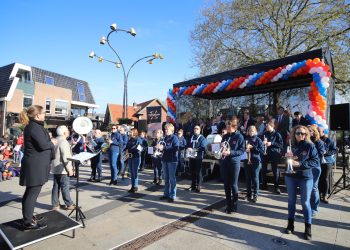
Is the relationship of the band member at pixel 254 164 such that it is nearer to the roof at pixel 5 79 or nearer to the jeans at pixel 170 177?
the jeans at pixel 170 177

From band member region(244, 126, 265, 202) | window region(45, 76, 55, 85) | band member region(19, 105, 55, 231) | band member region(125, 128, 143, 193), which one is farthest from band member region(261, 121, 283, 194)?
window region(45, 76, 55, 85)

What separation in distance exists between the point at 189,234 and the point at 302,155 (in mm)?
2228

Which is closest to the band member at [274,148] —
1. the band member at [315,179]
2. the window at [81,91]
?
the band member at [315,179]

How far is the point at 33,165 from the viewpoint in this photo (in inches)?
152

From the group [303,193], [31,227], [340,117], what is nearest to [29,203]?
[31,227]

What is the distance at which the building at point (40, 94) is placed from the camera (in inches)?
1000

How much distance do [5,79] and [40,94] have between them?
141 inches

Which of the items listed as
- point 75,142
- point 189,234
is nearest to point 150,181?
point 75,142

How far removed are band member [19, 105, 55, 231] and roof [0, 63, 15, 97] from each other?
25713 millimetres

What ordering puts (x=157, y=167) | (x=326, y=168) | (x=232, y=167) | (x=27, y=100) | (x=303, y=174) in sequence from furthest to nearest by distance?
(x=27, y=100) → (x=157, y=167) → (x=326, y=168) → (x=232, y=167) → (x=303, y=174)

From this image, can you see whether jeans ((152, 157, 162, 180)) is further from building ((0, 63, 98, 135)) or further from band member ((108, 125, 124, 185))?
building ((0, 63, 98, 135))

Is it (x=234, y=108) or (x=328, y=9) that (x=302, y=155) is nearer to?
(x=234, y=108)

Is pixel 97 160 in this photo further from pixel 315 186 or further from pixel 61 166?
pixel 315 186

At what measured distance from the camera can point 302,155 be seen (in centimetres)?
406
